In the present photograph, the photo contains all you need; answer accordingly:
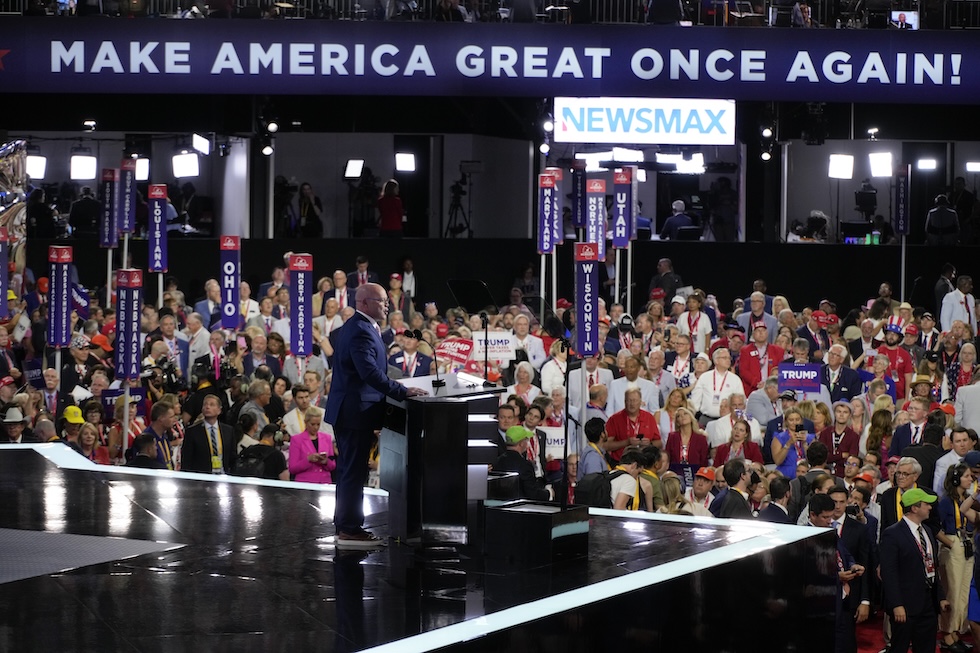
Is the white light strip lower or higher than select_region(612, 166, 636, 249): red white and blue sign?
lower

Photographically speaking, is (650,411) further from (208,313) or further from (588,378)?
(208,313)

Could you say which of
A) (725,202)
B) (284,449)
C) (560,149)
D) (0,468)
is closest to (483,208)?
(560,149)

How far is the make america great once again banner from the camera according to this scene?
18.8 meters

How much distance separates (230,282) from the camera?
14625 millimetres

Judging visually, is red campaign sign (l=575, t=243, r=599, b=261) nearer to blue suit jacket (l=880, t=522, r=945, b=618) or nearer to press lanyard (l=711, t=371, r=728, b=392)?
press lanyard (l=711, t=371, r=728, b=392)

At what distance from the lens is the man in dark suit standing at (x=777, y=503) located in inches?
368

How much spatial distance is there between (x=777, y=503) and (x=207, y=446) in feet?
13.9

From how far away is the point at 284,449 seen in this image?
1135 cm

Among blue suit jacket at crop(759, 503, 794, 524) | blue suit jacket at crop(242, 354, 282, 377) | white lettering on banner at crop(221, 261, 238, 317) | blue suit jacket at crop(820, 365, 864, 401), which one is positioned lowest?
blue suit jacket at crop(759, 503, 794, 524)

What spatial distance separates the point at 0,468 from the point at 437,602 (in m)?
4.55

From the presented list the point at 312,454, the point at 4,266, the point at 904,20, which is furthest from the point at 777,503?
→ the point at 904,20

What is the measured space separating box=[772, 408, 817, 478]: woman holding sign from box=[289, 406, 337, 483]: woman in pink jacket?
3402mm

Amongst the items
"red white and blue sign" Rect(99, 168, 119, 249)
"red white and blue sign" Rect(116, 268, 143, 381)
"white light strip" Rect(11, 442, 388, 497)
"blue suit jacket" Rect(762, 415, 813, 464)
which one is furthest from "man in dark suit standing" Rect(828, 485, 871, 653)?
"red white and blue sign" Rect(99, 168, 119, 249)

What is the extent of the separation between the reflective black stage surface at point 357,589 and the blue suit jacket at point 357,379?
677mm
